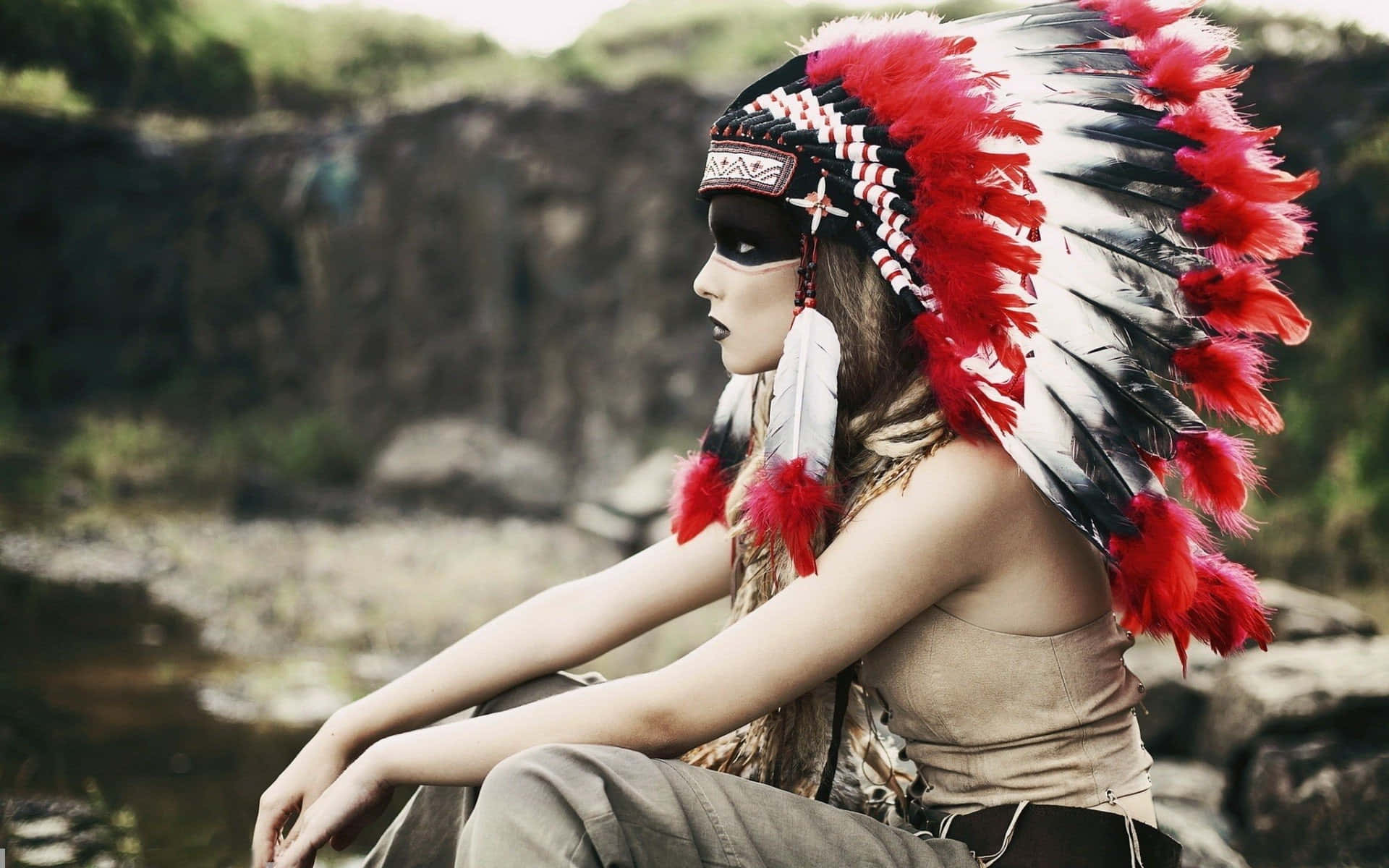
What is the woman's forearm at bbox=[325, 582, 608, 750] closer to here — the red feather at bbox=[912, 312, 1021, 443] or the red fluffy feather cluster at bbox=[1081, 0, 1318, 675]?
the red feather at bbox=[912, 312, 1021, 443]

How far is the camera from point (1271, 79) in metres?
7.50

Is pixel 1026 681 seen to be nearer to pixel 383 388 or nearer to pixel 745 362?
pixel 745 362

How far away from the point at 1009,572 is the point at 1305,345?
6517 millimetres

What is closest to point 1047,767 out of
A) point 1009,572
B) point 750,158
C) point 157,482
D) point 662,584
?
point 1009,572

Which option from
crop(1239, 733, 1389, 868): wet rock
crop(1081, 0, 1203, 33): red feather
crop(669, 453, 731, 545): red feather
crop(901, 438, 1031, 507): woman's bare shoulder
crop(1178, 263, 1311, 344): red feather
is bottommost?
crop(1239, 733, 1389, 868): wet rock

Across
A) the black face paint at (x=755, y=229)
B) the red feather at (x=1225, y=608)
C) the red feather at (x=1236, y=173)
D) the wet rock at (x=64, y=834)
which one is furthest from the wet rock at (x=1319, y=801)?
the wet rock at (x=64, y=834)

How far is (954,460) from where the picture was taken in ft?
5.08

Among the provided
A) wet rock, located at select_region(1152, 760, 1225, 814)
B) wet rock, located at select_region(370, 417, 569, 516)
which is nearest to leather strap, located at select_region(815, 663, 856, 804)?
wet rock, located at select_region(1152, 760, 1225, 814)

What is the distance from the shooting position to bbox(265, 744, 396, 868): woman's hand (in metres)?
1.63

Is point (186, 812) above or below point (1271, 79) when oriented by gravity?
below

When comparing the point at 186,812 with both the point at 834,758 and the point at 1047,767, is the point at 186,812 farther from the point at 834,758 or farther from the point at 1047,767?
the point at 1047,767

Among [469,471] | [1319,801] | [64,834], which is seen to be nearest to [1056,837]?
[1319,801]

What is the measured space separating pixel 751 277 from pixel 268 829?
1.21 metres

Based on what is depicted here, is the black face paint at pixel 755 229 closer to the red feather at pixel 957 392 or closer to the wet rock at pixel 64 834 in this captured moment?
the red feather at pixel 957 392
